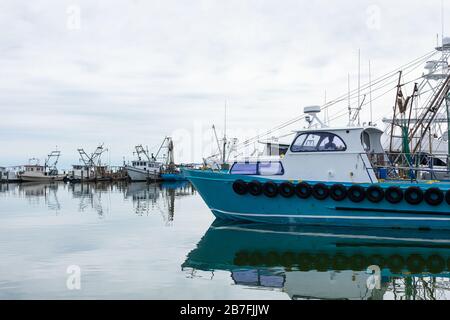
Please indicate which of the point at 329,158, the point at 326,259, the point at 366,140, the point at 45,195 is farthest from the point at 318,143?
the point at 45,195

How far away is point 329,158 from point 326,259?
16.8 ft

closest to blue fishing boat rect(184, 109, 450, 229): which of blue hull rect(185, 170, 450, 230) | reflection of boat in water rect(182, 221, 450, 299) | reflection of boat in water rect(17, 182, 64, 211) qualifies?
blue hull rect(185, 170, 450, 230)

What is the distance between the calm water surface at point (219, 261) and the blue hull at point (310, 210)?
32cm

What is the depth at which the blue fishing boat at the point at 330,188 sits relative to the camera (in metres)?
14.9

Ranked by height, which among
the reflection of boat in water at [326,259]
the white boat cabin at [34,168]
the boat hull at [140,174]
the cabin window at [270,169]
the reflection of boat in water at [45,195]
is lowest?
the reflection of boat in water at [45,195]

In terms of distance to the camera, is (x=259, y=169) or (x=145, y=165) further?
(x=145, y=165)

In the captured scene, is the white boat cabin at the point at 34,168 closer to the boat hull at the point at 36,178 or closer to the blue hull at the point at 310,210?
the boat hull at the point at 36,178

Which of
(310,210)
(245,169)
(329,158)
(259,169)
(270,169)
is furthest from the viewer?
(245,169)

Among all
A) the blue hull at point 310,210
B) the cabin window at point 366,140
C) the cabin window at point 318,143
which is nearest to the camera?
the blue hull at point 310,210

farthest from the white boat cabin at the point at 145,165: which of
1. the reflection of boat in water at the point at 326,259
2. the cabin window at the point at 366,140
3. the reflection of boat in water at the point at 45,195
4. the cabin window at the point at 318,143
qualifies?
the cabin window at the point at 366,140

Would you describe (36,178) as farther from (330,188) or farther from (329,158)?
(330,188)

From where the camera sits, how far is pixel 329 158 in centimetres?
1598

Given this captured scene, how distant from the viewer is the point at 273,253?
12.4 metres
